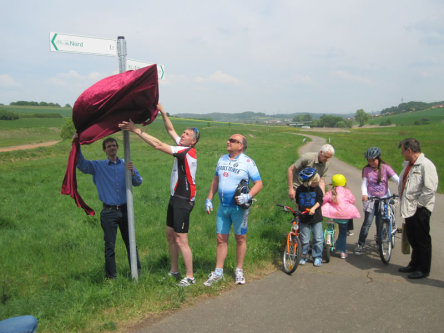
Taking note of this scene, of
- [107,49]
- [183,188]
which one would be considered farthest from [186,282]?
[107,49]

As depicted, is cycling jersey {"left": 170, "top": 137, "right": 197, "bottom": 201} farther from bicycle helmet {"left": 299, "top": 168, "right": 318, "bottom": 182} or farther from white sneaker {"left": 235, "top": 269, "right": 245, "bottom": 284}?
bicycle helmet {"left": 299, "top": 168, "right": 318, "bottom": 182}

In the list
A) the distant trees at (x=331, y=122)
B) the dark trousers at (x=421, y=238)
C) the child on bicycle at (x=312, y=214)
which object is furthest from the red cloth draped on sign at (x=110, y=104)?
the distant trees at (x=331, y=122)

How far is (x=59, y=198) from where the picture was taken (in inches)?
435

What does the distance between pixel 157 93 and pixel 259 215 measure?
16.6ft

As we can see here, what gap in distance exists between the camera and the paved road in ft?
11.4

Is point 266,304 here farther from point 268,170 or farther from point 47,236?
point 268,170

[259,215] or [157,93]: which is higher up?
[157,93]

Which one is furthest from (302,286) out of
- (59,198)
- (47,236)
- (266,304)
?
(59,198)

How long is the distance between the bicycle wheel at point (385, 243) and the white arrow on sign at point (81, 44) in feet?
15.4

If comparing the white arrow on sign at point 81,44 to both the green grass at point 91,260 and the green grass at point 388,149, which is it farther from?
the green grass at point 388,149

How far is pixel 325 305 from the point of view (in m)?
3.95

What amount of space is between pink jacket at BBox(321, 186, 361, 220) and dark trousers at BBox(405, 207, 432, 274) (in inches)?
30.4

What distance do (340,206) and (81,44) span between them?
4.30 m

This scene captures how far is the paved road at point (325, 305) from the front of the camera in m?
3.49
